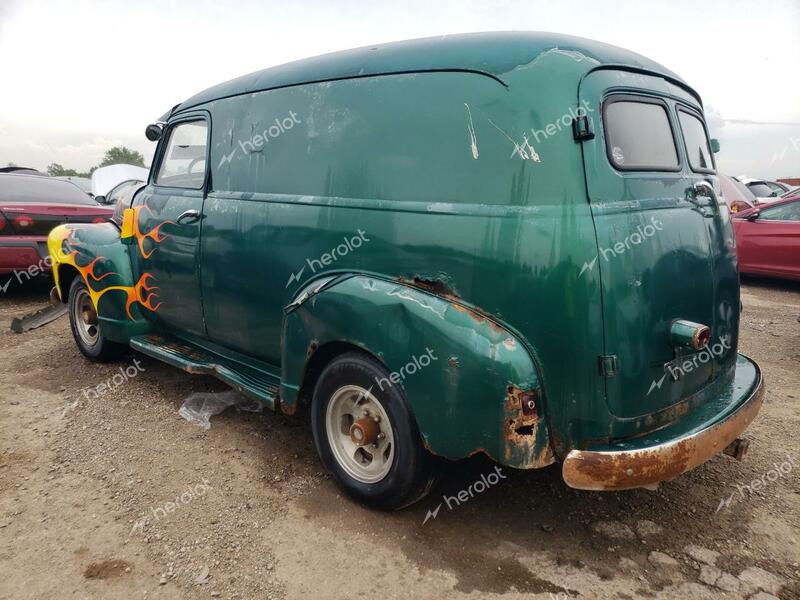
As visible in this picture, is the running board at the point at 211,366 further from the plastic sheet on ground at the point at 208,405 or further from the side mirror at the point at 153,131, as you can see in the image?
the side mirror at the point at 153,131

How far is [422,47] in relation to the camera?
2.59 meters

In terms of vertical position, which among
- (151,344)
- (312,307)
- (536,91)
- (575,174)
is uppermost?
(536,91)

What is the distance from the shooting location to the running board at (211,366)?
3.08 metres

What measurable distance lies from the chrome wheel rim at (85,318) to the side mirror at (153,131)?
4.44ft

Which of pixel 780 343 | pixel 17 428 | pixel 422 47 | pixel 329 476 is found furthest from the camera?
pixel 780 343

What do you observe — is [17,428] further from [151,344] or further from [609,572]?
[609,572]

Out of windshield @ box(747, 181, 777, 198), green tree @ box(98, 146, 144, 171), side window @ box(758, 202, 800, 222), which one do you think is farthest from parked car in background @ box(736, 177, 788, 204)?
green tree @ box(98, 146, 144, 171)

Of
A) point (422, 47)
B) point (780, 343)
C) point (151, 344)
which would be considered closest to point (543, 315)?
point (422, 47)

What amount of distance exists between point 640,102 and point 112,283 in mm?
3544

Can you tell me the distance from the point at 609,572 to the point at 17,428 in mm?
3390

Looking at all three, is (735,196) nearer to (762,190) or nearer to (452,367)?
(762,190)

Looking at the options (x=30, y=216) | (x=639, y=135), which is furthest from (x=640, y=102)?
(x=30, y=216)

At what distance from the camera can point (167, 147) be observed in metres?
4.04

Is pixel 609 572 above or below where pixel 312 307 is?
below
